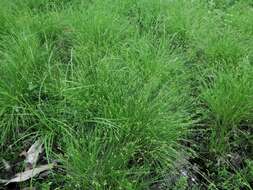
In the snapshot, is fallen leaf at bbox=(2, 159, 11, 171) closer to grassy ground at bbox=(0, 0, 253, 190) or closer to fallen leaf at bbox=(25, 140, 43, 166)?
grassy ground at bbox=(0, 0, 253, 190)

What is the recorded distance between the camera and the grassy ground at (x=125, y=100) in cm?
257

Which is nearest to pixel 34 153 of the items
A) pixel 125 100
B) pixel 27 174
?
pixel 27 174

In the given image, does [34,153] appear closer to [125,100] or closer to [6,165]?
[6,165]

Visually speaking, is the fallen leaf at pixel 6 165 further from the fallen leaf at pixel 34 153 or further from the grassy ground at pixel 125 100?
the fallen leaf at pixel 34 153

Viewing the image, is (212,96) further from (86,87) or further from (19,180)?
(19,180)

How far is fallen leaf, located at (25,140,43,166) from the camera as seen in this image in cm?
271

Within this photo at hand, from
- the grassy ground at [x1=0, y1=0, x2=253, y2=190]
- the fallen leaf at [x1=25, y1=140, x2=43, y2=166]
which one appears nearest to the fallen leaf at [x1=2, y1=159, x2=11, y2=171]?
the grassy ground at [x1=0, y1=0, x2=253, y2=190]

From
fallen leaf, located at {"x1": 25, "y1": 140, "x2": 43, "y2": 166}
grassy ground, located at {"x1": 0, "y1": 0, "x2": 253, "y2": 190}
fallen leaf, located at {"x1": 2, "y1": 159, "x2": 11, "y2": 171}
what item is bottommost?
fallen leaf, located at {"x1": 2, "y1": 159, "x2": 11, "y2": 171}

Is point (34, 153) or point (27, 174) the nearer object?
point (27, 174)

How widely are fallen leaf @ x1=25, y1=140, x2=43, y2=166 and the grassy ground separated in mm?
67

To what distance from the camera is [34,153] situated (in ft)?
8.99

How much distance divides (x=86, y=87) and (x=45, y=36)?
0.84 metres

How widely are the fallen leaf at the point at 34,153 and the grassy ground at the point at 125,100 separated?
0.22ft

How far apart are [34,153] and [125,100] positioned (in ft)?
2.37
